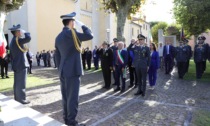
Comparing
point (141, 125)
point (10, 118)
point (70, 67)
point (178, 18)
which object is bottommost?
point (141, 125)

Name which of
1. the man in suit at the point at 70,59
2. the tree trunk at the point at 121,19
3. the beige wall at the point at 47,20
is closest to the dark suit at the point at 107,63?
the man in suit at the point at 70,59

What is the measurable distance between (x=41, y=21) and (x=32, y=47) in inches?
125

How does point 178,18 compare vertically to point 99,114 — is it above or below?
above

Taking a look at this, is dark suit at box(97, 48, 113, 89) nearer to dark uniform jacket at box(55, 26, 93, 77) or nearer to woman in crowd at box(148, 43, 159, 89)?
woman in crowd at box(148, 43, 159, 89)

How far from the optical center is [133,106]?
771cm

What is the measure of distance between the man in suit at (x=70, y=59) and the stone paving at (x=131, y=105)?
2.85 ft

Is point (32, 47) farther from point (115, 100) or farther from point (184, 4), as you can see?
point (115, 100)

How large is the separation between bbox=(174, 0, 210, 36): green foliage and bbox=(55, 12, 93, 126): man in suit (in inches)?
455

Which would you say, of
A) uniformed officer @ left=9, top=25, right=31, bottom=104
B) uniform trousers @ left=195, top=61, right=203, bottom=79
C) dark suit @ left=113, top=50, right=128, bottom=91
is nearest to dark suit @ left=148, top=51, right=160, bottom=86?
dark suit @ left=113, top=50, right=128, bottom=91

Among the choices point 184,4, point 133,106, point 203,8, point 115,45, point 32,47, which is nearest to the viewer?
point 133,106

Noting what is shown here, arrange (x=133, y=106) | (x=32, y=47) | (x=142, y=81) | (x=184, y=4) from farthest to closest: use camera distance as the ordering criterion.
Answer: (x=32, y=47) < (x=184, y=4) < (x=142, y=81) < (x=133, y=106)

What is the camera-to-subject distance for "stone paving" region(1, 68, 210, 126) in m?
6.36

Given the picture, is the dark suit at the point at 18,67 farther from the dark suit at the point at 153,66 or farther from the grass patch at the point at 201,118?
the dark suit at the point at 153,66

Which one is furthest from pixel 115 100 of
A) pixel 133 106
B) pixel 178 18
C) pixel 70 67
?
pixel 178 18
